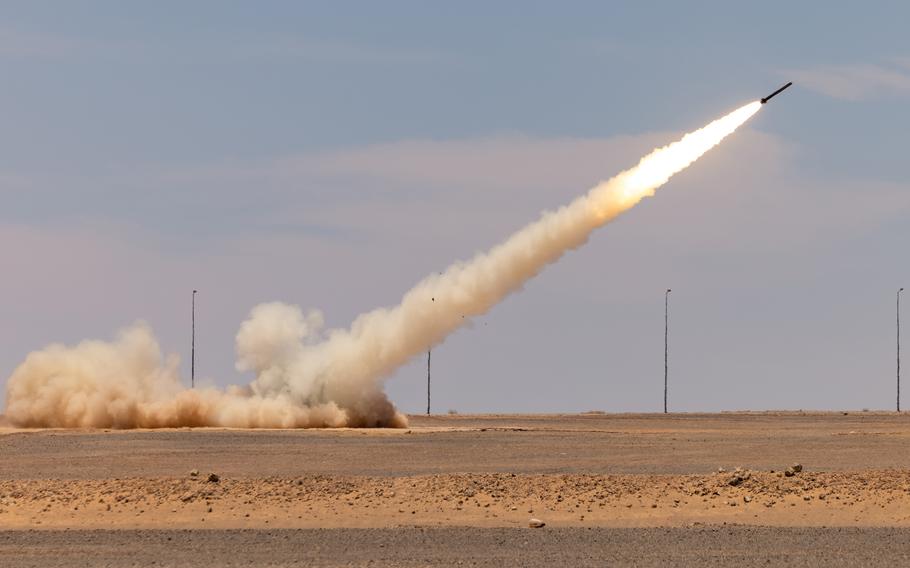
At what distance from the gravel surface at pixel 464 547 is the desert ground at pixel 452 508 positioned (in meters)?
0.05

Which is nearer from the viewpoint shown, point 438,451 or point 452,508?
point 452,508

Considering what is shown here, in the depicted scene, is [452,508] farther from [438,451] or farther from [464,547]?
[438,451]

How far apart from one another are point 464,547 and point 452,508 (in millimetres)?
4896

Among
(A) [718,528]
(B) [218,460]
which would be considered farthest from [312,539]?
(B) [218,460]

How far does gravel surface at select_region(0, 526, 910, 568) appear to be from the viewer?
25547 millimetres

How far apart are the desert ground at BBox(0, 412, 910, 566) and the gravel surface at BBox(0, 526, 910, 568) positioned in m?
0.05

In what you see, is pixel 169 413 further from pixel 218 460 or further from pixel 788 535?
pixel 788 535

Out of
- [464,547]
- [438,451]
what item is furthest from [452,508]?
[438,451]

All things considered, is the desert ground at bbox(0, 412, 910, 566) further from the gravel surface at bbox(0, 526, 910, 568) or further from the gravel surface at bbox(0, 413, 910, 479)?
the gravel surface at bbox(0, 413, 910, 479)

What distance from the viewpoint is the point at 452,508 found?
32.2 metres

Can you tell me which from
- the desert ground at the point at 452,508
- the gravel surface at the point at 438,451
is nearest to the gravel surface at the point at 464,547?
the desert ground at the point at 452,508

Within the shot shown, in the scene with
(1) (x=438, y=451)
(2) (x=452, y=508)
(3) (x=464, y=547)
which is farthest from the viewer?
(1) (x=438, y=451)

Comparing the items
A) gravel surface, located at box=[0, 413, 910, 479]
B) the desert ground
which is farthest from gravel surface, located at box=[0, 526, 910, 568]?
gravel surface, located at box=[0, 413, 910, 479]

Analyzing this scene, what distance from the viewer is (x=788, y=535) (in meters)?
29.0
